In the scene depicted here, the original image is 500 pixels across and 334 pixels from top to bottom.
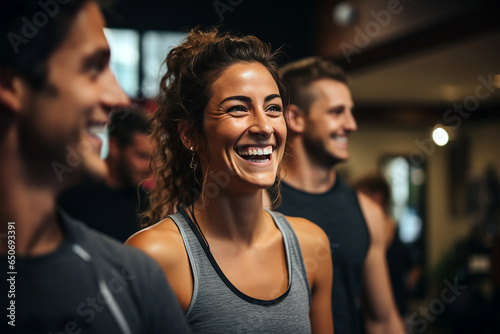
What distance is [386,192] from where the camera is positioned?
4.95 ft

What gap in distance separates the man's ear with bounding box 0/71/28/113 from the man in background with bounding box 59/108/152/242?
0.18 meters

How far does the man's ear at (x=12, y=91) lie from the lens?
637mm

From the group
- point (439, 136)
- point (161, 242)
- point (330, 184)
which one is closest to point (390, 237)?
point (439, 136)

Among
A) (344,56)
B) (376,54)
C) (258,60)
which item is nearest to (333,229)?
(258,60)

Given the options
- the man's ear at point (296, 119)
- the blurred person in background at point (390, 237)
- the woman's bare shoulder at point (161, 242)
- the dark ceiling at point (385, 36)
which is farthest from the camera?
the blurred person in background at point (390, 237)

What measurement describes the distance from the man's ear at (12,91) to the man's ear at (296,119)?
59cm

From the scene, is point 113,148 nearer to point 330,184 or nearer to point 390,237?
point 330,184

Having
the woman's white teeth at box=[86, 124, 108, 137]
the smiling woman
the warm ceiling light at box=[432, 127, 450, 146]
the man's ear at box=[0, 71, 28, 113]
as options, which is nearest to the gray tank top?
the smiling woman

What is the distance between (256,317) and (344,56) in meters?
1.11

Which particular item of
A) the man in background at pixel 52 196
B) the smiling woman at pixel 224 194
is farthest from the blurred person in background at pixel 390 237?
the man in background at pixel 52 196

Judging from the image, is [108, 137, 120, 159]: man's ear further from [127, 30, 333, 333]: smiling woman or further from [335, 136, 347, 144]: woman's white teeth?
[335, 136, 347, 144]: woman's white teeth

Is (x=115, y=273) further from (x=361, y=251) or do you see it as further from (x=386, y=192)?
(x=386, y=192)

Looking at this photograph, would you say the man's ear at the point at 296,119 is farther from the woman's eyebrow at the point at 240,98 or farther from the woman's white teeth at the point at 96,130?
the woman's white teeth at the point at 96,130

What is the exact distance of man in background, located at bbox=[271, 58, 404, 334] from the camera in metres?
1.05
